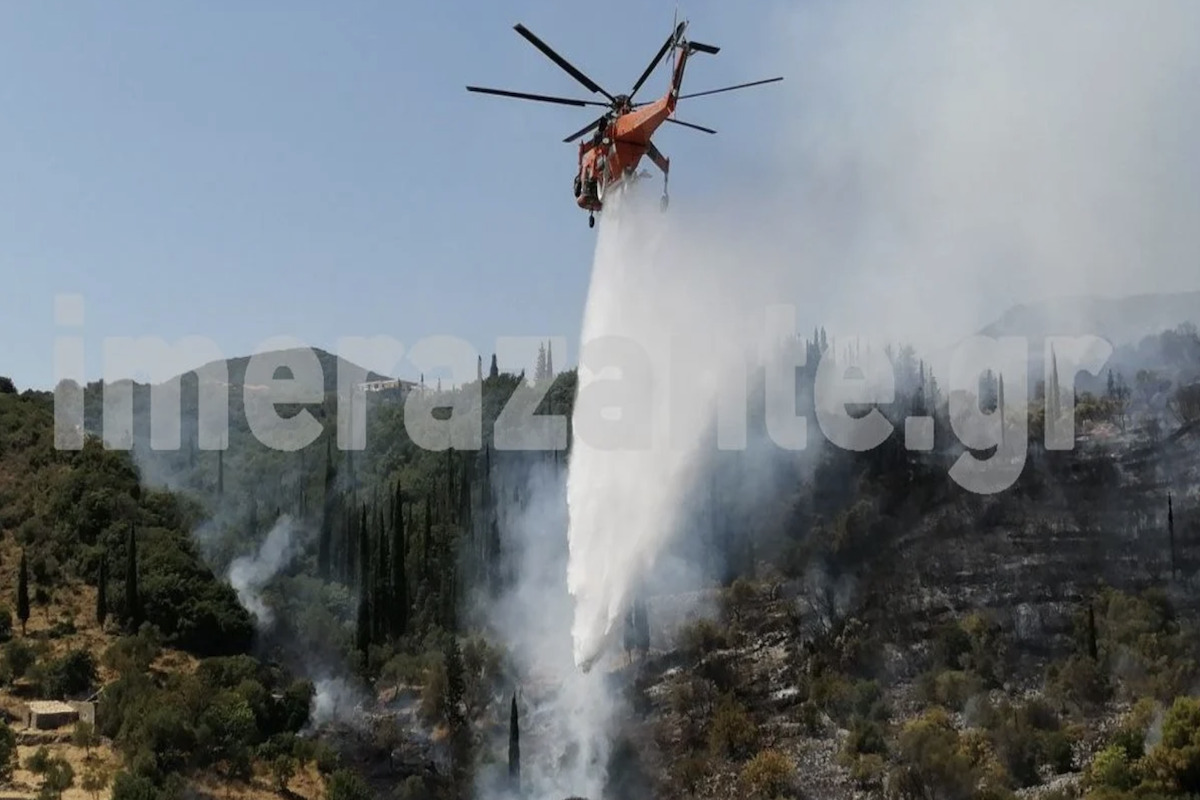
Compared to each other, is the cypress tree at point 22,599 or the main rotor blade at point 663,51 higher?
the main rotor blade at point 663,51

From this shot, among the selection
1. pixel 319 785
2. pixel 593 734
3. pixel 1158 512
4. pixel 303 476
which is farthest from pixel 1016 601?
pixel 303 476

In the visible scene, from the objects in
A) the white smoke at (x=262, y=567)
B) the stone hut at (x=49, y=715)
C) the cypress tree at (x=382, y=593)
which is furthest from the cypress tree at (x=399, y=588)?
the stone hut at (x=49, y=715)

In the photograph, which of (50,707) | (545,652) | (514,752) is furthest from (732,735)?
(50,707)

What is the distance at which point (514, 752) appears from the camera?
63.2 metres

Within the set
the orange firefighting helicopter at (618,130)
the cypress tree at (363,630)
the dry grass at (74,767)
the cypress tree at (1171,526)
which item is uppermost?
the orange firefighting helicopter at (618,130)

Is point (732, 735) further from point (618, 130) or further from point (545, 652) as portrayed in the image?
point (618, 130)

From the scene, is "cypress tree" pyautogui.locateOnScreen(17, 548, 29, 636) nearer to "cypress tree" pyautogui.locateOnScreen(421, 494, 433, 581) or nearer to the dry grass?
the dry grass

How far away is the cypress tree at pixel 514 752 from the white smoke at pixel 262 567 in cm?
2148

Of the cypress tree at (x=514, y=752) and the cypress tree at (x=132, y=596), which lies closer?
the cypress tree at (x=514, y=752)

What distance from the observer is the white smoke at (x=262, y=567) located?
3125 inches

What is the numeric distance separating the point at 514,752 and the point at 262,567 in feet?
116

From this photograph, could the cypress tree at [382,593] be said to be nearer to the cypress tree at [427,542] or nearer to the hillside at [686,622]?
the hillside at [686,622]

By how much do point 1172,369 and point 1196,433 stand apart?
24838mm

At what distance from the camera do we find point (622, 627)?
75.6 metres
